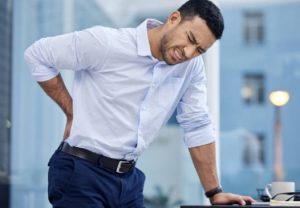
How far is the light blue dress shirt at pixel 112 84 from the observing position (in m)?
1.81

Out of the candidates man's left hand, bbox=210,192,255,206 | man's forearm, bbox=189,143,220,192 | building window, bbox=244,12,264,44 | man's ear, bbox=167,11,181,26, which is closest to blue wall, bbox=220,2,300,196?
building window, bbox=244,12,264,44

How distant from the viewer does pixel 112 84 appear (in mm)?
A: 1820

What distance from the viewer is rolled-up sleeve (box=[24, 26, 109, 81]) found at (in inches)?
70.5

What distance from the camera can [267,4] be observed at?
4.23 meters

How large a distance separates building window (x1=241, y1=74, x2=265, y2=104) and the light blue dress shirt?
242 cm

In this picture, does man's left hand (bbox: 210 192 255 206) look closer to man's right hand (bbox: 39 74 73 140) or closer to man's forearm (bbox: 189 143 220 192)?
man's forearm (bbox: 189 143 220 192)

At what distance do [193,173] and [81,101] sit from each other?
2436 mm

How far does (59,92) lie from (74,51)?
186mm

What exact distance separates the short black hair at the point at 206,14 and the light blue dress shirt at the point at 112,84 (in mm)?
143

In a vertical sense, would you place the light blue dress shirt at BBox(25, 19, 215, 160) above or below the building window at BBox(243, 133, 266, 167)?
above

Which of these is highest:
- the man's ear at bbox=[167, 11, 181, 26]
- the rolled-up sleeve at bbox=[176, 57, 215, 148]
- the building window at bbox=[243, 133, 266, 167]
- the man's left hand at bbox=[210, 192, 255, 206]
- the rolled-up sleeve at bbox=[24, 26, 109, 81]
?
the man's ear at bbox=[167, 11, 181, 26]

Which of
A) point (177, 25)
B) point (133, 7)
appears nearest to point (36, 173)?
point (133, 7)

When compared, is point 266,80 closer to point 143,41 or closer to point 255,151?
point 255,151

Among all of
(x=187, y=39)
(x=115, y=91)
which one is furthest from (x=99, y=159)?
(x=187, y=39)
